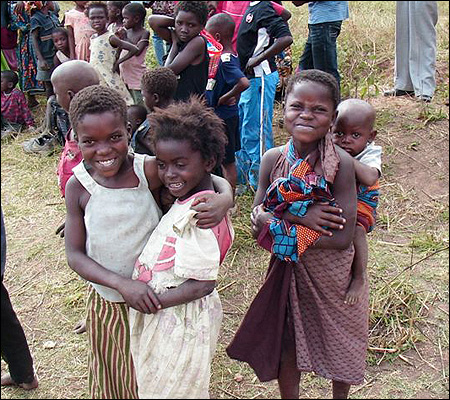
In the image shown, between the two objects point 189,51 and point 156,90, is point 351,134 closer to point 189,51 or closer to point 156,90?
point 156,90

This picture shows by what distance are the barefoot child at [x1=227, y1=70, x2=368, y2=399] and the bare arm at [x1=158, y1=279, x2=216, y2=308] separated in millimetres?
301

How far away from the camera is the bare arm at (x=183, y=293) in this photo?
1.69 meters

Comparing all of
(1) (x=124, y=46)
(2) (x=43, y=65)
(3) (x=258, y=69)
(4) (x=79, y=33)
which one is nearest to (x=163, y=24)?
(3) (x=258, y=69)

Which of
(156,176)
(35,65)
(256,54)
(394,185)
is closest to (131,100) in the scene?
(256,54)

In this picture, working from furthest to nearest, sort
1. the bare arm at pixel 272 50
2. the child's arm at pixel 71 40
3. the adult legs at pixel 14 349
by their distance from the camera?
1. the child's arm at pixel 71 40
2. the bare arm at pixel 272 50
3. the adult legs at pixel 14 349

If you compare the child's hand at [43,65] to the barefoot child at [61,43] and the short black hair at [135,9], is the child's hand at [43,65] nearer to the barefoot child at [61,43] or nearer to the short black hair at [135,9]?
the barefoot child at [61,43]

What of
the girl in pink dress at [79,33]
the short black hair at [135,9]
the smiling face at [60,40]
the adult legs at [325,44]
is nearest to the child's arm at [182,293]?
the adult legs at [325,44]

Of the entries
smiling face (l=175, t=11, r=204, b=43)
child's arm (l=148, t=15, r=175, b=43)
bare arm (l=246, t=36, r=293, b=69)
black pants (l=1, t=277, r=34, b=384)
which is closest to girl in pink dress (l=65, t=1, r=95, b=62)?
child's arm (l=148, t=15, r=175, b=43)

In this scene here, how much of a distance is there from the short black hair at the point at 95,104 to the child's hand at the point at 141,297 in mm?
543

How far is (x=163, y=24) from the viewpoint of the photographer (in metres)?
3.60

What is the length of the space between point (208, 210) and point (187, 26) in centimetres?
198

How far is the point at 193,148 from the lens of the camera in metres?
1.71

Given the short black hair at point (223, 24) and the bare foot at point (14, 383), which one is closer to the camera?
the bare foot at point (14, 383)

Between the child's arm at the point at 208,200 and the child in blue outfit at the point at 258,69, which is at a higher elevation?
the child's arm at the point at 208,200
